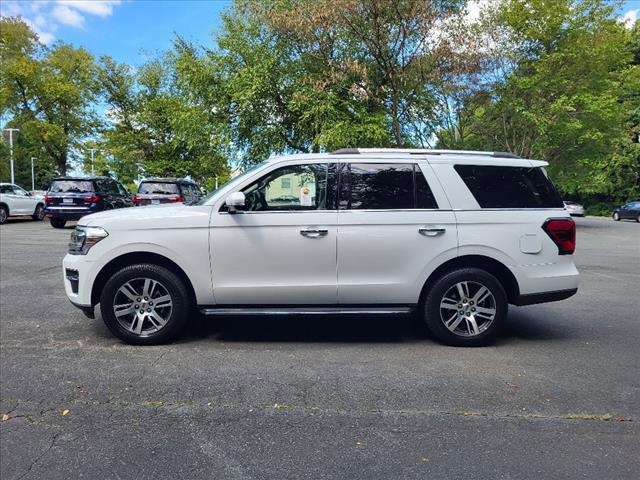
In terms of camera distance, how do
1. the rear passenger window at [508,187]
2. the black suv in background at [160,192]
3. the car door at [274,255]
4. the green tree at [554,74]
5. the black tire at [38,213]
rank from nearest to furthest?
the car door at [274,255] → the rear passenger window at [508,187] → the black suv in background at [160,192] → the green tree at [554,74] → the black tire at [38,213]

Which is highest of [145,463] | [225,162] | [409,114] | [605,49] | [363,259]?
[605,49]

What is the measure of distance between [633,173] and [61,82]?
43.5m

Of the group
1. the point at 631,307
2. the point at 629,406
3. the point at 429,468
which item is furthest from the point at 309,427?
the point at 631,307

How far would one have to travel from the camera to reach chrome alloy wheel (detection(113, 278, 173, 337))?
5004mm

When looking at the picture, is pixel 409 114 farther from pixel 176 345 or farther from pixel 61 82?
pixel 61 82

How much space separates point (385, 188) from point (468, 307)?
146 cm

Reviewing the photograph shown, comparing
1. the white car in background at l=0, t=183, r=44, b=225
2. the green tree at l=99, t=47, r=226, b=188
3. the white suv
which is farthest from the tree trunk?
the white suv

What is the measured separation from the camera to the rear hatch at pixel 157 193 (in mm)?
17359

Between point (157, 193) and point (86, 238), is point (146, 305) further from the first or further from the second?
point (157, 193)

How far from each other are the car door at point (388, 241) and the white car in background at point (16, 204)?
2243 centimetres

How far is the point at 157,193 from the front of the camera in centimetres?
1747

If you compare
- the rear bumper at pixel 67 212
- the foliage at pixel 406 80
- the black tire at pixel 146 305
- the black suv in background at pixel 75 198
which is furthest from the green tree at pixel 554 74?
the black tire at pixel 146 305

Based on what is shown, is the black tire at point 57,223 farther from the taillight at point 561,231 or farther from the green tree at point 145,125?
the taillight at point 561,231

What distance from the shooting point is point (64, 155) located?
36.6 m
